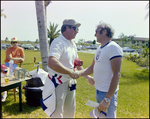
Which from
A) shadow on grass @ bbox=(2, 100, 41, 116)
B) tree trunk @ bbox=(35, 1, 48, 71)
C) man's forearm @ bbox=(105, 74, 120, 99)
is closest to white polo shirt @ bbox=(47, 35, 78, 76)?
man's forearm @ bbox=(105, 74, 120, 99)

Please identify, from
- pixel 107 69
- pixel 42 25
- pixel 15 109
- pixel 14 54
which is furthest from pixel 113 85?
pixel 14 54

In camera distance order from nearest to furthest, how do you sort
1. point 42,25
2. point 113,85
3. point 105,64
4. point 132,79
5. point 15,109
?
point 113,85, point 105,64, point 15,109, point 42,25, point 132,79

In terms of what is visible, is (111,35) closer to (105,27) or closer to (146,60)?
(105,27)

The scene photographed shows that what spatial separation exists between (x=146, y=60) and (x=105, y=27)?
1315 cm

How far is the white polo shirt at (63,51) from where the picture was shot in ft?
6.01

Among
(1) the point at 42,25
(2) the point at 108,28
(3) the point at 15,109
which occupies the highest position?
(1) the point at 42,25

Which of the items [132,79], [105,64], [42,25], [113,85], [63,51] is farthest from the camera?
[132,79]

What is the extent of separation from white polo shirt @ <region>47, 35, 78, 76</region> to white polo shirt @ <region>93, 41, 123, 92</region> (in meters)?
0.43

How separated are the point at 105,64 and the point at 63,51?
0.62m

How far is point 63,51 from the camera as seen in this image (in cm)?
195

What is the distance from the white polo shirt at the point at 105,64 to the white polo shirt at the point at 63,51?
16.7 inches

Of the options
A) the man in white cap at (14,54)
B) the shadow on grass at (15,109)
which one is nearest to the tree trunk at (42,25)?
the man in white cap at (14,54)

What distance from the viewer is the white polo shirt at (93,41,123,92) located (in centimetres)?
168

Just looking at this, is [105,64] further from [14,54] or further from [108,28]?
[14,54]
